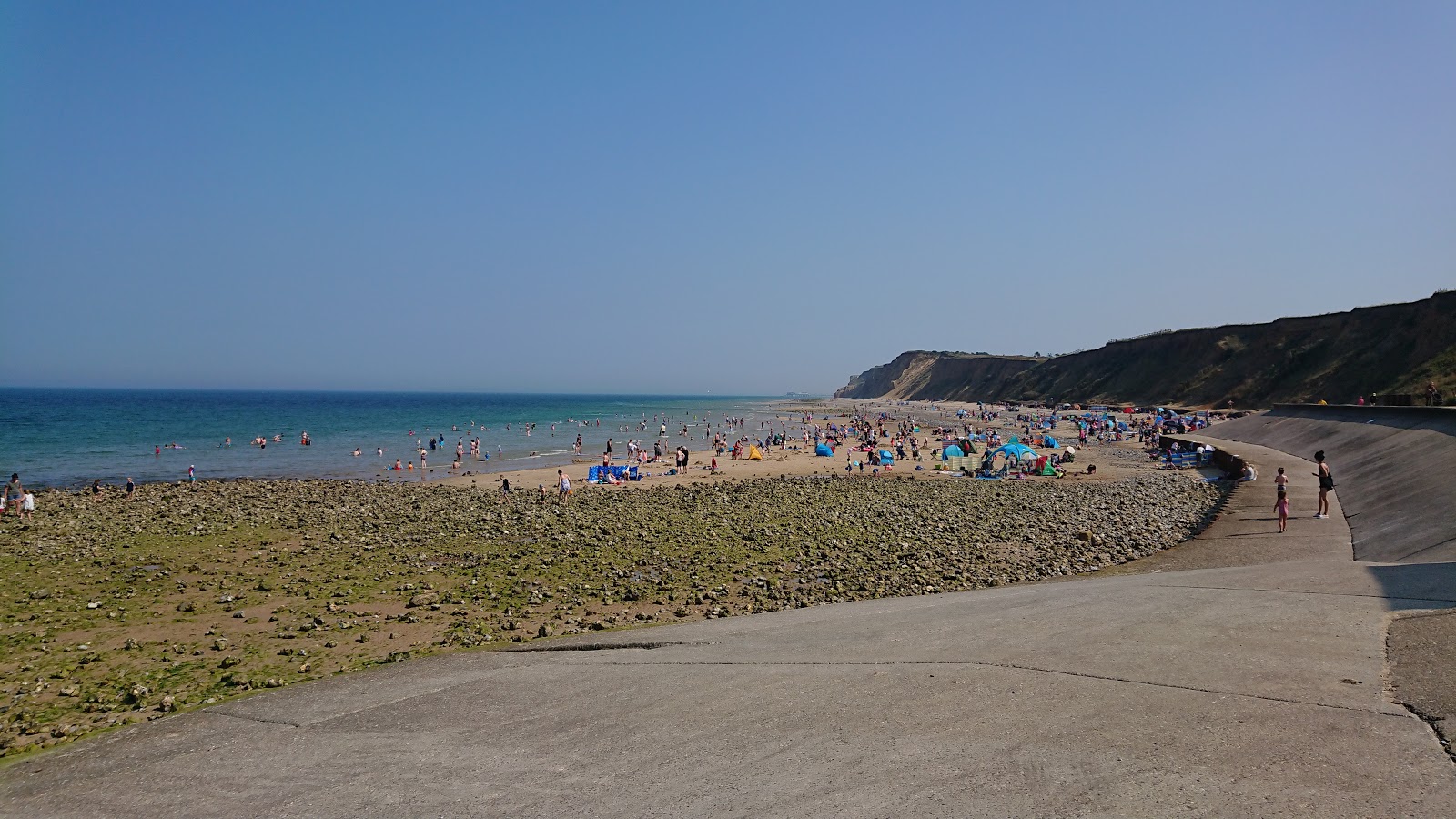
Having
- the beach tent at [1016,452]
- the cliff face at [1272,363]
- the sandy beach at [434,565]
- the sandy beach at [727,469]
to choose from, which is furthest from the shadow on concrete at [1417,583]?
the cliff face at [1272,363]

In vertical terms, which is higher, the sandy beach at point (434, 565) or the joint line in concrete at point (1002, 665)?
the joint line in concrete at point (1002, 665)

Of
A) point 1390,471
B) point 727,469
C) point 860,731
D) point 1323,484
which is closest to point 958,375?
point 727,469

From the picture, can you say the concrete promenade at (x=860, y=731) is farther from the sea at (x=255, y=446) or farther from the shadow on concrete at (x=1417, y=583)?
the sea at (x=255, y=446)

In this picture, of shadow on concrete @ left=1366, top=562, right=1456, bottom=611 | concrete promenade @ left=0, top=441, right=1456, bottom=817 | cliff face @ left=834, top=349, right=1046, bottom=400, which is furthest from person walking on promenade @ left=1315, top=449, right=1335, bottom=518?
cliff face @ left=834, top=349, right=1046, bottom=400

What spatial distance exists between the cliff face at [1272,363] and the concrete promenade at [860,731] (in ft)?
191

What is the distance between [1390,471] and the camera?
20906mm

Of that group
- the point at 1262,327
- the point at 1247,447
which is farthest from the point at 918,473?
the point at 1262,327

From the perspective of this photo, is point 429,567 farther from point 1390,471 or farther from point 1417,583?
point 1390,471

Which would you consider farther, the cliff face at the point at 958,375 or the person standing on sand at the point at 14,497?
the cliff face at the point at 958,375

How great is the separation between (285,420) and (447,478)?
222 feet

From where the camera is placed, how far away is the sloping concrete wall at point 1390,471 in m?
13.3

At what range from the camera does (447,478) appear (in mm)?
37750

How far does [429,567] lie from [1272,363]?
85040mm

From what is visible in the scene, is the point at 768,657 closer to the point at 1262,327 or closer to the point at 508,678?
the point at 508,678
